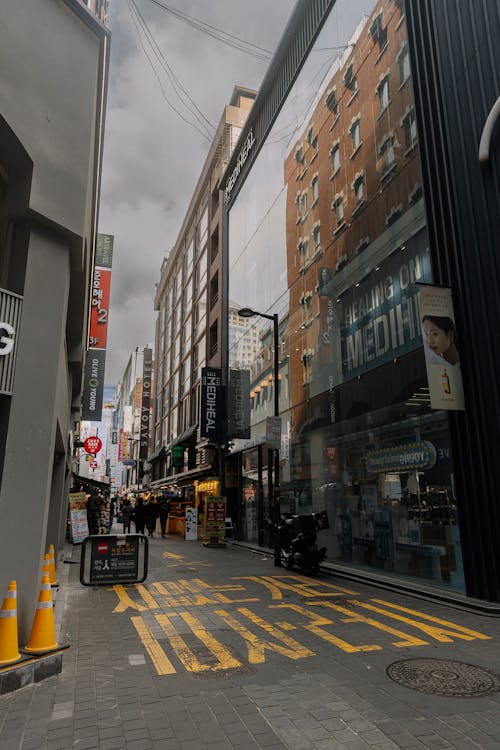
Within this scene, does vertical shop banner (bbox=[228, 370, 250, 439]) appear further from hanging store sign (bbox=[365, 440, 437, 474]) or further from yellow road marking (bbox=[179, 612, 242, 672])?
yellow road marking (bbox=[179, 612, 242, 672])

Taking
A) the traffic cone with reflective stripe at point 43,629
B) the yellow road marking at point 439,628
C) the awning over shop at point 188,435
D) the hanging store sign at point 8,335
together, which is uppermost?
the awning over shop at point 188,435

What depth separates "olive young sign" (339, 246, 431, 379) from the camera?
482 inches

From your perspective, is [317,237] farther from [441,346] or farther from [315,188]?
[441,346]

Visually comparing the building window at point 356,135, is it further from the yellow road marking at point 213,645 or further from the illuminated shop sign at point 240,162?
the yellow road marking at point 213,645

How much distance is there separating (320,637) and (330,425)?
30.3 feet

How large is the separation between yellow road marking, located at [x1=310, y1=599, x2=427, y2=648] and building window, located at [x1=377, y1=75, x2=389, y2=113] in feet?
41.1

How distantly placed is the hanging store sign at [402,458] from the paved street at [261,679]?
3.09m

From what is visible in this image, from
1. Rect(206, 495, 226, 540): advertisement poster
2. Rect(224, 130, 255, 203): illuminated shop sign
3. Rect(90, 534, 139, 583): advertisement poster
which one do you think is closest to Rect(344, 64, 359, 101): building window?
Rect(224, 130, 255, 203): illuminated shop sign

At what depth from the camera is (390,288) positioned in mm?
13305

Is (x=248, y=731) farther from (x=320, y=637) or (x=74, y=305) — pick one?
(x=74, y=305)

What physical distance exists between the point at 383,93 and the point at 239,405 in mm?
16228

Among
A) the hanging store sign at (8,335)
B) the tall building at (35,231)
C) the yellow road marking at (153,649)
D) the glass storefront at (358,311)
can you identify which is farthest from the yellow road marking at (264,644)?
the glass storefront at (358,311)

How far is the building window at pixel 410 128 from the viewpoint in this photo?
40.7 ft

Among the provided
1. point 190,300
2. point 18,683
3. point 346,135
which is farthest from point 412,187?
point 190,300
